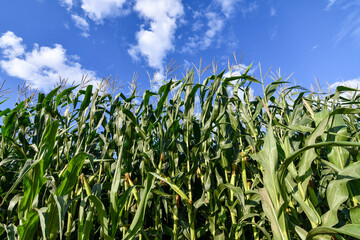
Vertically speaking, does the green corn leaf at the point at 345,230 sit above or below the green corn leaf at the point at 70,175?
below

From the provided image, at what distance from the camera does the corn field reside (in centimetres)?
92

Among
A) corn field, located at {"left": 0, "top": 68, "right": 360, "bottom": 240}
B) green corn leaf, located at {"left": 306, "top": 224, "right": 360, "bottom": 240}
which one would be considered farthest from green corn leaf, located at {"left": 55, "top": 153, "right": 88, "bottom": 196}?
green corn leaf, located at {"left": 306, "top": 224, "right": 360, "bottom": 240}

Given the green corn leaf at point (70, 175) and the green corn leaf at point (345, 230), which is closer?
the green corn leaf at point (345, 230)

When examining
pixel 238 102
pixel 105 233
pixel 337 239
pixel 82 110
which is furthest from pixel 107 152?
pixel 337 239

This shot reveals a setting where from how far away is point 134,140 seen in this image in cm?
170

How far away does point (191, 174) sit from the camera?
1529 mm

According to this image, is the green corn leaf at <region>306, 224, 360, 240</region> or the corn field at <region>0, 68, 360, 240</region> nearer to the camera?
the green corn leaf at <region>306, 224, 360, 240</region>

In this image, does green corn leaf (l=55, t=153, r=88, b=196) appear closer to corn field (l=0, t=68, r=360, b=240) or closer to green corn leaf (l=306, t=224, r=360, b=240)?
corn field (l=0, t=68, r=360, b=240)

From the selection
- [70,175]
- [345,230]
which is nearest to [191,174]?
[70,175]

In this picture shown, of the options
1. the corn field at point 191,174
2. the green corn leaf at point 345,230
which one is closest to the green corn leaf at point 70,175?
the corn field at point 191,174

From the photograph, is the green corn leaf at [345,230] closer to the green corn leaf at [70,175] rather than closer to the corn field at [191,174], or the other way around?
the corn field at [191,174]

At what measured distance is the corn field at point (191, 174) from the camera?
3.02ft

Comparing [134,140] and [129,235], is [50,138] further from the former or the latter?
[134,140]

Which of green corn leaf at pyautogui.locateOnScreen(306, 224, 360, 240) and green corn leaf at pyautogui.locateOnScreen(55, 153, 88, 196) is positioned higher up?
green corn leaf at pyautogui.locateOnScreen(55, 153, 88, 196)
